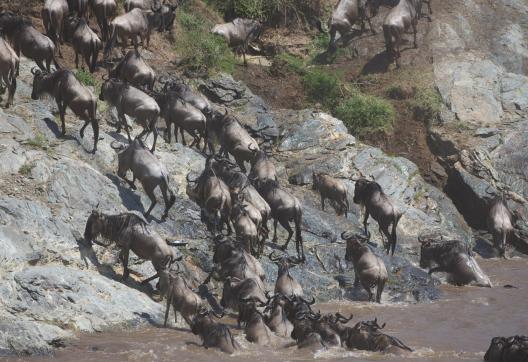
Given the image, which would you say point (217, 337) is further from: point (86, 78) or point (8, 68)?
point (86, 78)

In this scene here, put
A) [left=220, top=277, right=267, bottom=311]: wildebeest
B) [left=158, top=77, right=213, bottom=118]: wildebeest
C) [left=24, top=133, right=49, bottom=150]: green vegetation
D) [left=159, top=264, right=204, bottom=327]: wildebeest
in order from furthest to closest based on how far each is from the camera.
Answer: [left=158, top=77, right=213, bottom=118]: wildebeest < [left=24, top=133, right=49, bottom=150]: green vegetation < [left=220, top=277, right=267, bottom=311]: wildebeest < [left=159, top=264, right=204, bottom=327]: wildebeest

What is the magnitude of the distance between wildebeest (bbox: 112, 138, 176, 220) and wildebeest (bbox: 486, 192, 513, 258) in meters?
7.85

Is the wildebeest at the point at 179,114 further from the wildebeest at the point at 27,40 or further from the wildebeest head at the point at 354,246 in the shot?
the wildebeest head at the point at 354,246

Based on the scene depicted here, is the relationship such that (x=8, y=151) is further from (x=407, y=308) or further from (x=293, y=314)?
(x=407, y=308)

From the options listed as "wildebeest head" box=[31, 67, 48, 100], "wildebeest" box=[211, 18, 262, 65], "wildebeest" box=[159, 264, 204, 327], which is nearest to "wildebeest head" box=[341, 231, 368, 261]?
"wildebeest" box=[159, 264, 204, 327]

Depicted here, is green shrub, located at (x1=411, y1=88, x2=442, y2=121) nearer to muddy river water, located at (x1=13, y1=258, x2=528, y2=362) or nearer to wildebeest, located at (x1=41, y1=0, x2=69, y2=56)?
muddy river water, located at (x1=13, y1=258, x2=528, y2=362)

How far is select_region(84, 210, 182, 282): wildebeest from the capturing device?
14617 millimetres

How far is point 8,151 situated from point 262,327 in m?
5.42

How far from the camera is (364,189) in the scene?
19.6 meters

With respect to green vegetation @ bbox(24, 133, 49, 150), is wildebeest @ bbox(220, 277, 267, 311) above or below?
below

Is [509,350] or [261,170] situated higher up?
[261,170]

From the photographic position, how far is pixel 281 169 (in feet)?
70.4

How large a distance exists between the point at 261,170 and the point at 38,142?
4.50 meters

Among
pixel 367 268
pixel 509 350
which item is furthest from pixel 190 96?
pixel 509 350
